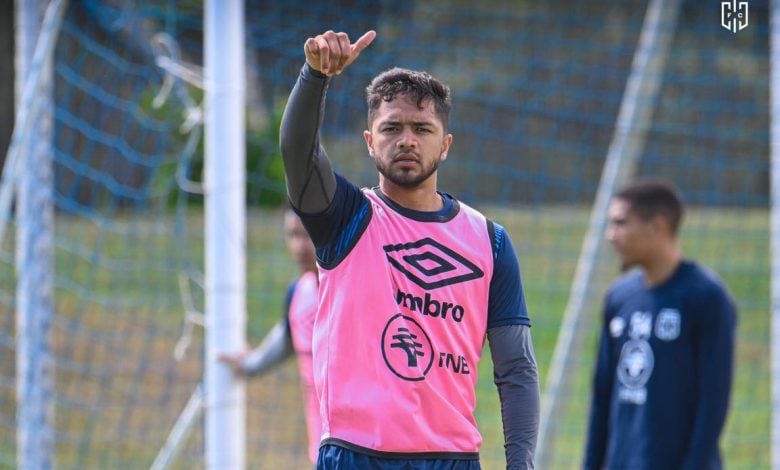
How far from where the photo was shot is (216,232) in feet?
16.3

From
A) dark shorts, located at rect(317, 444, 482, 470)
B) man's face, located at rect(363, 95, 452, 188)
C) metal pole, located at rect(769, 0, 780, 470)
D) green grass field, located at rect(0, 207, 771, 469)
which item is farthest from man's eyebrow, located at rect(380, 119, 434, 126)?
green grass field, located at rect(0, 207, 771, 469)

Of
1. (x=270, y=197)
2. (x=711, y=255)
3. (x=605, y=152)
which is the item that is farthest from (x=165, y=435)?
(x=711, y=255)

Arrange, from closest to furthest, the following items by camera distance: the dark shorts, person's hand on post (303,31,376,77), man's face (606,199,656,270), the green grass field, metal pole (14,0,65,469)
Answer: person's hand on post (303,31,376,77)
the dark shorts
man's face (606,199,656,270)
metal pole (14,0,65,469)
the green grass field

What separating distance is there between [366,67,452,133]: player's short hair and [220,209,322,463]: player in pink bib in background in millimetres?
1598

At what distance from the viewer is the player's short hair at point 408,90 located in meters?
2.85

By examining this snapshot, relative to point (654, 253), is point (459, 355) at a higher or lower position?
lower

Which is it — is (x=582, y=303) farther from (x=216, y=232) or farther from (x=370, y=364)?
(x=370, y=364)

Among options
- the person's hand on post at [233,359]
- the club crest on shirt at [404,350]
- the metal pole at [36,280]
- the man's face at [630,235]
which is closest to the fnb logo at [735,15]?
the man's face at [630,235]

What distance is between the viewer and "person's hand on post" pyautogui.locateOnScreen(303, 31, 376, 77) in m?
2.63

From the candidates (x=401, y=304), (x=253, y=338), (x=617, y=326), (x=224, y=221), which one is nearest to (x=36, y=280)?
(x=224, y=221)

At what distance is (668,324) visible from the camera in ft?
15.4

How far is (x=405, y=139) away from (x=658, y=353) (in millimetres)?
2210

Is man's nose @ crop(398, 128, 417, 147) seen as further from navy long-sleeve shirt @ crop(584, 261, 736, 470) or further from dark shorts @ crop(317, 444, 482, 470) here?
navy long-sleeve shirt @ crop(584, 261, 736, 470)

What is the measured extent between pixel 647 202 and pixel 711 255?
671 centimetres
